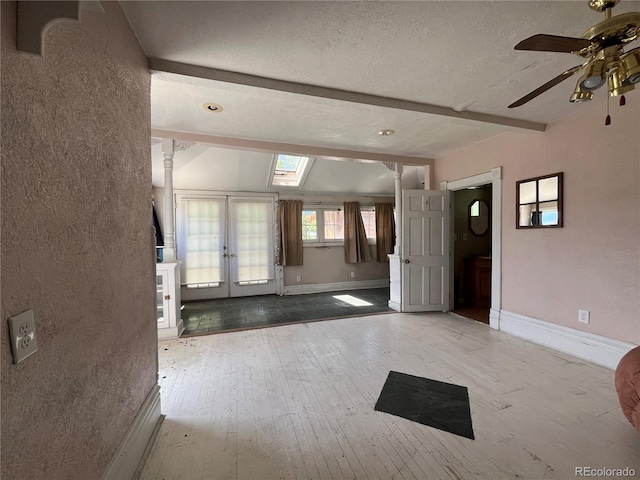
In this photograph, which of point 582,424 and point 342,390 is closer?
point 582,424

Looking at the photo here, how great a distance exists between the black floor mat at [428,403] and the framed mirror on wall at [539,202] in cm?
201

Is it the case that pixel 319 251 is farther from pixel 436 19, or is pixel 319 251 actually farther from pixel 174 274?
pixel 436 19

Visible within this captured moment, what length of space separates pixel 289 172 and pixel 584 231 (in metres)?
4.55

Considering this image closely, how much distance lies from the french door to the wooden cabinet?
3666 millimetres

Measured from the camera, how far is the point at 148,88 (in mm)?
1784

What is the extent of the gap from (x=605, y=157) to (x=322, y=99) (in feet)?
8.36

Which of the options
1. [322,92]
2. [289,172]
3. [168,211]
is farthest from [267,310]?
[322,92]

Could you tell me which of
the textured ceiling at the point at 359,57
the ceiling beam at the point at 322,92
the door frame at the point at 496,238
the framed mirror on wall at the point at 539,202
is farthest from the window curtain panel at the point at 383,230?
the ceiling beam at the point at 322,92

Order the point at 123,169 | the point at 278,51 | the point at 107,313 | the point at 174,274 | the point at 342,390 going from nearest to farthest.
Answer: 1. the point at 107,313
2. the point at 123,169
3. the point at 278,51
4. the point at 342,390
5. the point at 174,274

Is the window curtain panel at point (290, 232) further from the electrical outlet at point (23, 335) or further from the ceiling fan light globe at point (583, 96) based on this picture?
the electrical outlet at point (23, 335)

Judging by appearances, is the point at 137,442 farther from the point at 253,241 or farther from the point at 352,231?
the point at 352,231

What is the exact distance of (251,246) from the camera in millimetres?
5688

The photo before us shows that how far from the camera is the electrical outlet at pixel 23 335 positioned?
690 mm

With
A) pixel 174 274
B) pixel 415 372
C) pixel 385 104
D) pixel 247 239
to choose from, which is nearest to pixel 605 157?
pixel 385 104
